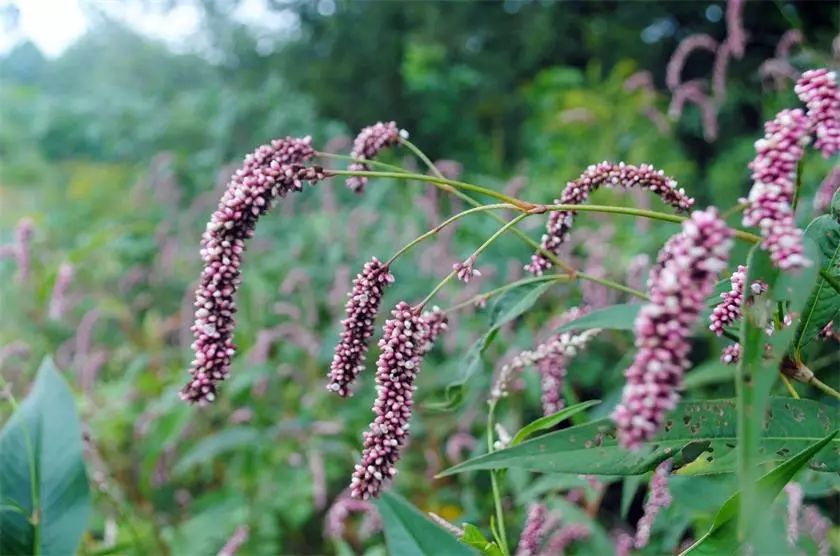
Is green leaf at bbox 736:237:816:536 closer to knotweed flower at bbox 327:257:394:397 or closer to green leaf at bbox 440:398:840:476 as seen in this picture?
green leaf at bbox 440:398:840:476

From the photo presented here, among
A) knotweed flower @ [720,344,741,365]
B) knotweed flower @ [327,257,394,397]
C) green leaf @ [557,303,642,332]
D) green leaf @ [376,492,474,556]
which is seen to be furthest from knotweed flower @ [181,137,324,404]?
knotweed flower @ [720,344,741,365]

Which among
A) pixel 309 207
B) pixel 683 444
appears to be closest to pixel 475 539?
pixel 683 444

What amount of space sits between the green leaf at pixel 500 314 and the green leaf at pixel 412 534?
0.80 feet

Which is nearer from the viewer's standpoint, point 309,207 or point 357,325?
point 357,325

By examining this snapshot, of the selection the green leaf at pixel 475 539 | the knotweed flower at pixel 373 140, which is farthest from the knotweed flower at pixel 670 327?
the knotweed flower at pixel 373 140

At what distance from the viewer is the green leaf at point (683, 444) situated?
0.76 metres

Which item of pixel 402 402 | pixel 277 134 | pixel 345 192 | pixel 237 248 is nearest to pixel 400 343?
pixel 402 402

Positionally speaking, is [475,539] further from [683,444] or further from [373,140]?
[373,140]

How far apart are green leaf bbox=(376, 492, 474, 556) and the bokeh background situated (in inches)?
5.5

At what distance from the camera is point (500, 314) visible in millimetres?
1003

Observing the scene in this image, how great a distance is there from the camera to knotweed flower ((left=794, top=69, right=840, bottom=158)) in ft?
2.03

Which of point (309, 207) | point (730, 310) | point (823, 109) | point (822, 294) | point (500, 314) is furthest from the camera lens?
point (309, 207)

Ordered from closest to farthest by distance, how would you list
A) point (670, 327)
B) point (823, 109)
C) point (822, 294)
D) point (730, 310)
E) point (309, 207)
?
point (670, 327) < point (823, 109) < point (730, 310) < point (822, 294) < point (309, 207)

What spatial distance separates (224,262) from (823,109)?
55 cm
